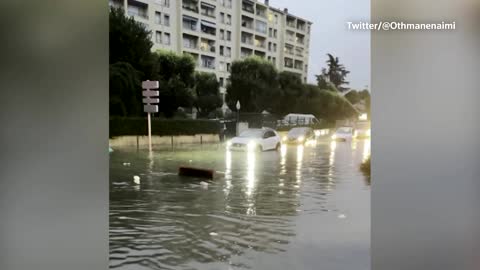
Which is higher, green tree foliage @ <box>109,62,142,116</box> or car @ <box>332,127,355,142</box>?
green tree foliage @ <box>109,62,142,116</box>

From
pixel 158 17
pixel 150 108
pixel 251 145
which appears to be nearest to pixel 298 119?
pixel 251 145

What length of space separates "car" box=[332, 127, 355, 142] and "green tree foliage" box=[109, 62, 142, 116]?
3.60 feet

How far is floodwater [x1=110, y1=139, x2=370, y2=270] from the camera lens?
2.02 m

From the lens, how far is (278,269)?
2.02m

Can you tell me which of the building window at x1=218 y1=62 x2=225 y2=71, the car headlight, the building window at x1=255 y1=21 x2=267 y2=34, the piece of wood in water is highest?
the building window at x1=255 y1=21 x2=267 y2=34

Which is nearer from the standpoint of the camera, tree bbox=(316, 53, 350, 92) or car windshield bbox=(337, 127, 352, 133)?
tree bbox=(316, 53, 350, 92)

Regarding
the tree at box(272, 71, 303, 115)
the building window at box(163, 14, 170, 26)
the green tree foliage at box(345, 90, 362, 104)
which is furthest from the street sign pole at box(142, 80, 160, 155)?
the green tree foliage at box(345, 90, 362, 104)

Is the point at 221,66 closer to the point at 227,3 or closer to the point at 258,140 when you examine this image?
the point at 227,3

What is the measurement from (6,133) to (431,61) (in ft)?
7.18

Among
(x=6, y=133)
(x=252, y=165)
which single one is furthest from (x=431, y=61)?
(x=6, y=133)

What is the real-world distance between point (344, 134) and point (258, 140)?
1.57 feet

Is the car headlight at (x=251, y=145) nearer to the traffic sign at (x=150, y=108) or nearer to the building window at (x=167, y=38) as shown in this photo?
the traffic sign at (x=150, y=108)

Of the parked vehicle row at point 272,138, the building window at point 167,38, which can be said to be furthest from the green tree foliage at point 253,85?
the building window at point 167,38

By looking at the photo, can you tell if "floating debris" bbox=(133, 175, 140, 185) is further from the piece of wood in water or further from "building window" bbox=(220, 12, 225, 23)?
"building window" bbox=(220, 12, 225, 23)
